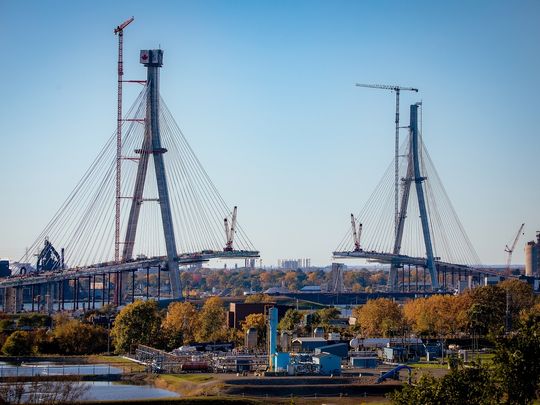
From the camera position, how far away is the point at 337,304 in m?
127

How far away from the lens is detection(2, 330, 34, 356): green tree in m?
57.9

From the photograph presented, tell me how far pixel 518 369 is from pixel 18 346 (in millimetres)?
33257

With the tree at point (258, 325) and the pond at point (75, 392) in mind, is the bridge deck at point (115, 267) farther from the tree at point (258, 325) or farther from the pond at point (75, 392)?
the pond at point (75, 392)

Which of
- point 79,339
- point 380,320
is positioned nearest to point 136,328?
point 79,339

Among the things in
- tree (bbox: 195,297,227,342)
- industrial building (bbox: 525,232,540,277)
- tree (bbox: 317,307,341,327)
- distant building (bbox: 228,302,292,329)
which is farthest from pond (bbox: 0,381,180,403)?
industrial building (bbox: 525,232,540,277)

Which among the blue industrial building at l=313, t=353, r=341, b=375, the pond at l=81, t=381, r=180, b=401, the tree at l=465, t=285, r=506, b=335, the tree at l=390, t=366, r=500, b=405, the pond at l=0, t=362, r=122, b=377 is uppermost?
the tree at l=465, t=285, r=506, b=335

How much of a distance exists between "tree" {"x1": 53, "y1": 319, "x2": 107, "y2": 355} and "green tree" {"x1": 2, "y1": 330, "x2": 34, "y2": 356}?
2.28 metres

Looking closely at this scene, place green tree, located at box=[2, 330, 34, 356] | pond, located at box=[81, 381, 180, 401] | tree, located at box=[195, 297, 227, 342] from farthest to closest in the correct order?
tree, located at box=[195, 297, 227, 342], green tree, located at box=[2, 330, 34, 356], pond, located at box=[81, 381, 180, 401]

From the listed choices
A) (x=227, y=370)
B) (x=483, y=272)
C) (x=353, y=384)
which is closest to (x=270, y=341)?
(x=227, y=370)

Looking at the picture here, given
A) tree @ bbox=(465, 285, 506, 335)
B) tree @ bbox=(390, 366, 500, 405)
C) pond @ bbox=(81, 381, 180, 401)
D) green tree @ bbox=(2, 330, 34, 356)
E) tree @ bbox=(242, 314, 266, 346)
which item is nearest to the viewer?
tree @ bbox=(390, 366, 500, 405)

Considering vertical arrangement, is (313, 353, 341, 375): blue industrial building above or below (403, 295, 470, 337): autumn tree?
below

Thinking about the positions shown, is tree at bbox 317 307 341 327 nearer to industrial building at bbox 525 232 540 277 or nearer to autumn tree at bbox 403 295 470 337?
autumn tree at bbox 403 295 470 337

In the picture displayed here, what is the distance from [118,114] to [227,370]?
39.9 m

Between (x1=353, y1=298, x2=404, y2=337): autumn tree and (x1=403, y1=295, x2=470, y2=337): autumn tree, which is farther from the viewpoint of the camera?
(x1=403, y1=295, x2=470, y2=337): autumn tree
